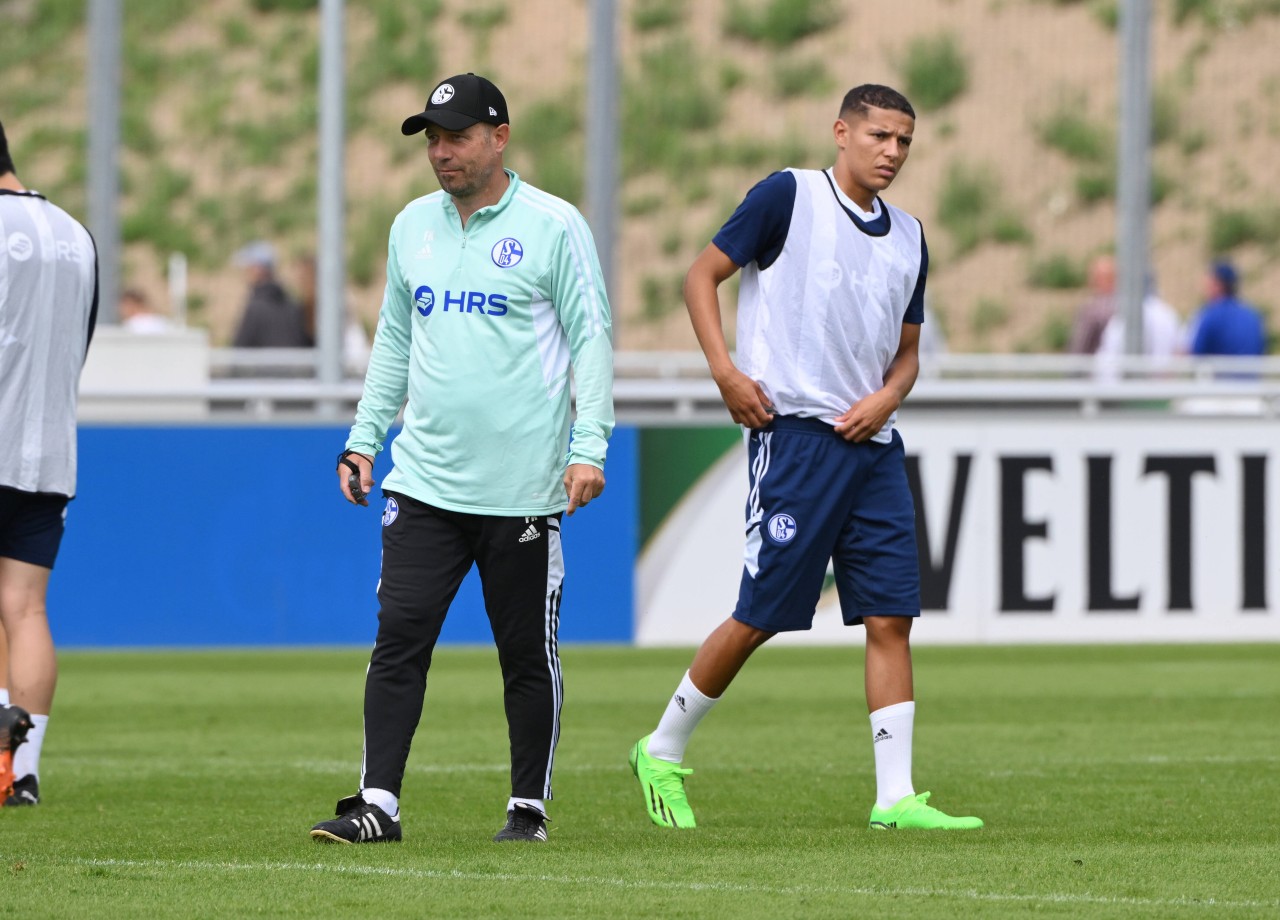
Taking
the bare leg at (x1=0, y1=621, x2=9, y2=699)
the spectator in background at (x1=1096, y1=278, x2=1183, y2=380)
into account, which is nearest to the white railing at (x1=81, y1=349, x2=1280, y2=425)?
the spectator in background at (x1=1096, y1=278, x2=1183, y2=380)

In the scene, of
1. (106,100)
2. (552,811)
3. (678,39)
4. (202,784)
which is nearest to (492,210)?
(552,811)

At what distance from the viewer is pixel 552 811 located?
7.44m

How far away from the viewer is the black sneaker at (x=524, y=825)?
6.52 meters

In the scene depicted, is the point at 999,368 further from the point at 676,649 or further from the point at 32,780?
the point at 32,780

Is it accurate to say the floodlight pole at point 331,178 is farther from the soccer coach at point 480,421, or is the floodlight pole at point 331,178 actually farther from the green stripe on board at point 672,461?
the soccer coach at point 480,421

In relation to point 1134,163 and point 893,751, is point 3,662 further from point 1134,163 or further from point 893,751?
point 1134,163

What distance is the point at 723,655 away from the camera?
23.1 ft

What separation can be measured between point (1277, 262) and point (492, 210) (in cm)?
2590

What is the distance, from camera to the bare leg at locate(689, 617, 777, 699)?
702 centimetres

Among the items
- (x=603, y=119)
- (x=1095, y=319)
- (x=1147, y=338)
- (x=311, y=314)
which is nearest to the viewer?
(x=603, y=119)

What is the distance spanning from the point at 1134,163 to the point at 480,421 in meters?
11.0

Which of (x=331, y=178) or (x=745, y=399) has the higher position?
(x=331, y=178)

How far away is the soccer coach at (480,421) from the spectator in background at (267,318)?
13.1m

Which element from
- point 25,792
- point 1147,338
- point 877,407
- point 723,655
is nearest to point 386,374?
point 723,655
